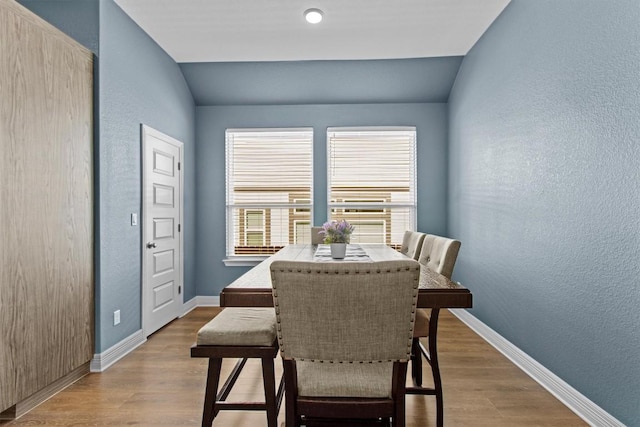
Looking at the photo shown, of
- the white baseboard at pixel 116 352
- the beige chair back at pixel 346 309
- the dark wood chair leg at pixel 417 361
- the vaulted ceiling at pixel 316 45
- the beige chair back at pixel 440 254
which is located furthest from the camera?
the vaulted ceiling at pixel 316 45

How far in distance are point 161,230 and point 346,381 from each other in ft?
9.28

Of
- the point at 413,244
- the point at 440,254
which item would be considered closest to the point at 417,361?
the point at 440,254

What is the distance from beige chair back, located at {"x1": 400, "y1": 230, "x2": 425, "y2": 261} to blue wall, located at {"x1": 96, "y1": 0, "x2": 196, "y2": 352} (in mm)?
2329

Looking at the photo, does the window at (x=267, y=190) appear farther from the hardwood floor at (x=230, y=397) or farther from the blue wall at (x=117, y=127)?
the hardwood floor at (x=230, y=397)

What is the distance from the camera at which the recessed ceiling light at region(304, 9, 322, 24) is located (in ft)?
10.00

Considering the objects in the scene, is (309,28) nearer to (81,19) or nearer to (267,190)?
(81,19)

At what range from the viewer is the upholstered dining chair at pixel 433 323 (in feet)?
6.48

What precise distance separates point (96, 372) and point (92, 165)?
4.85 feet

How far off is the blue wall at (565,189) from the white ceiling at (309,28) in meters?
0.35

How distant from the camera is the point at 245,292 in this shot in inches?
64.1

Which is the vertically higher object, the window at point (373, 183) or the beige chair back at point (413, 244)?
the window at point (373, 183)

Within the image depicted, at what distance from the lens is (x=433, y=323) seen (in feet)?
6.77

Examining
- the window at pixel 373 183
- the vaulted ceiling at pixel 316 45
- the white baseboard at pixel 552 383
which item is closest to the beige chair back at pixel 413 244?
the white baseboard at pixel 552 383

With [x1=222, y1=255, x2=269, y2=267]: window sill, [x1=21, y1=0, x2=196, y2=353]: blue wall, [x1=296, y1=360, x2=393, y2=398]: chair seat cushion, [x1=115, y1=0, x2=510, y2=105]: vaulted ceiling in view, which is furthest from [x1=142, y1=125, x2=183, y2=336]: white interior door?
[x1=296, y1=360, x2=393, y2=398]: chair seat cushion
